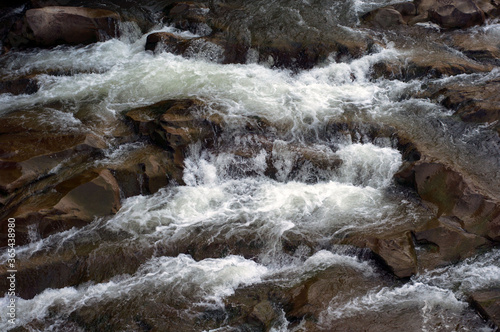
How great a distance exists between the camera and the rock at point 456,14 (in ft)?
44.0

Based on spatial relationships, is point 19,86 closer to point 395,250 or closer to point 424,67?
point 395,250

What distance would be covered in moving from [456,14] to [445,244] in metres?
9.03

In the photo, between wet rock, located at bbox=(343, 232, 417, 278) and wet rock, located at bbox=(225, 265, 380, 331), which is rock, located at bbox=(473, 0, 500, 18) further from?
wet rock, located at bbox=(225, 265, 380, 331)

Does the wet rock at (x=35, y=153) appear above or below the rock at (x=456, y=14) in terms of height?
below

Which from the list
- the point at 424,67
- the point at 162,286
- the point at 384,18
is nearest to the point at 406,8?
the point at 384,18

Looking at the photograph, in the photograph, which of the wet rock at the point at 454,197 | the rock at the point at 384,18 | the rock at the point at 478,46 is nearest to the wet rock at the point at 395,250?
the wet rock at the point at 454,197

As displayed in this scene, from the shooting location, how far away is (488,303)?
666 cm

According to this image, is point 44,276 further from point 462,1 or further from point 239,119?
point 462,1

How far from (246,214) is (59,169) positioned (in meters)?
4.01

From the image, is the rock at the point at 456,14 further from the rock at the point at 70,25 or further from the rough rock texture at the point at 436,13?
the rock at the point at 70,25

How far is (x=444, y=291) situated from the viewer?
704 centimetres

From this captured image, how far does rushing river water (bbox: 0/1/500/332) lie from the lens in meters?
6.96

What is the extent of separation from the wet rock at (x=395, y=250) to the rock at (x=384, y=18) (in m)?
8.38

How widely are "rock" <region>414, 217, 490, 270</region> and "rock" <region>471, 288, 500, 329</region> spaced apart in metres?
0.79
